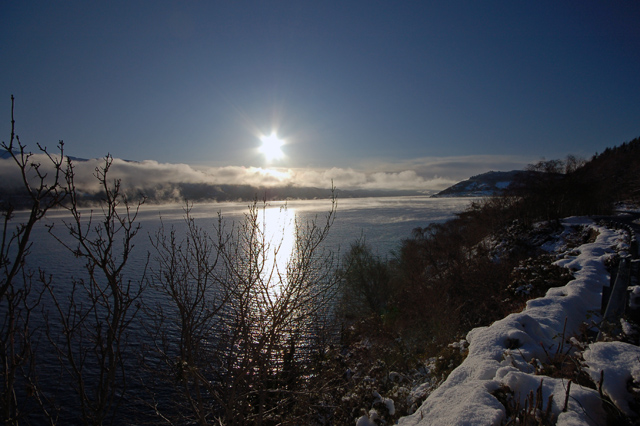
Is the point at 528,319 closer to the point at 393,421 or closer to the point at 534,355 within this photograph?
the point at 534,355

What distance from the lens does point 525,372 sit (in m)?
5.28

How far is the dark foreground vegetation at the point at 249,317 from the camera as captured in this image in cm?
398

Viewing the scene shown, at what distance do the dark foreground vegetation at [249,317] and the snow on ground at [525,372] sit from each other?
4.67 feet

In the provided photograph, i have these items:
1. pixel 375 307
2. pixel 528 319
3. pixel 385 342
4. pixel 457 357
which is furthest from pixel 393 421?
pixel 375 307

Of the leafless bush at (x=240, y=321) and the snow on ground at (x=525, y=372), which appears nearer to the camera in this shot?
the snow on ground at (x=525, y=372)

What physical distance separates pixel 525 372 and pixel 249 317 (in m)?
5.14

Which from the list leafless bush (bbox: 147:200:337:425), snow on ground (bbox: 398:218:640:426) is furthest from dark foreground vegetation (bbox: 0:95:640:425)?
snow on ground (bbox: 398:218:640:426)

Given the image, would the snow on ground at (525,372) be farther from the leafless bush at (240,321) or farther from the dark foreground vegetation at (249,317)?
the leafless bush at (240,321)

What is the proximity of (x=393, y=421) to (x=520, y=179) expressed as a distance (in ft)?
140

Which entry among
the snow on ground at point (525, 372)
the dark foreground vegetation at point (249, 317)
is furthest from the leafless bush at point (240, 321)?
the snow on ground at point (525, 372)

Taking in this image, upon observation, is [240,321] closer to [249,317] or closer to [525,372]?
[249,317]

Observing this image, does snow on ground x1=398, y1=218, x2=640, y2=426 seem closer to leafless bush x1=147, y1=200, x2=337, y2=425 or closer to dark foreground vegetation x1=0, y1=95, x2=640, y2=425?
dark foreground vegetation x1=0, y1=95, x2=640, y2=425

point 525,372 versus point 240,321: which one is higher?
point 240,321

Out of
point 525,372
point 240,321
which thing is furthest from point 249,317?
point 525,372
